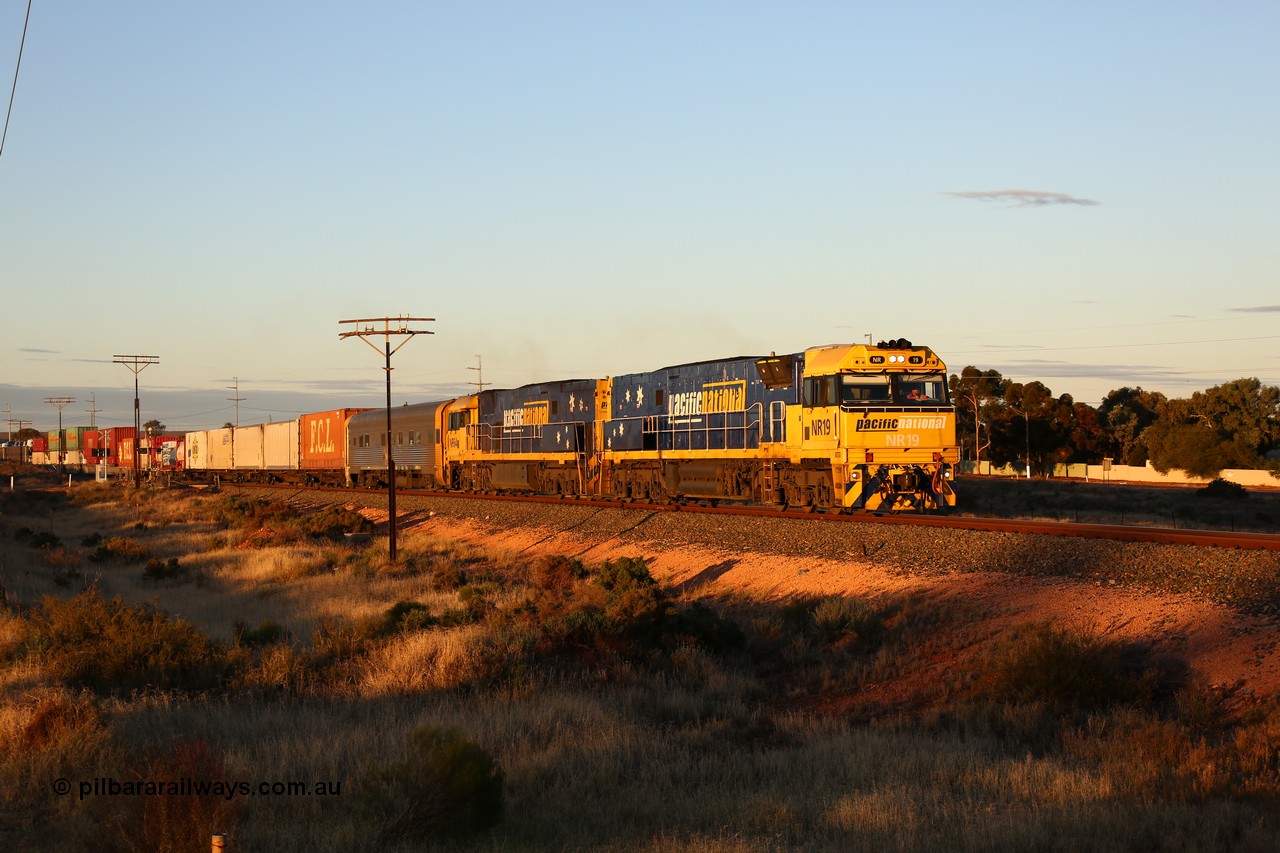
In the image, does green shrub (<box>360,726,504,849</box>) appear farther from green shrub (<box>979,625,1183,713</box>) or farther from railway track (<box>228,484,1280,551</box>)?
railway track (<box>228,484,1280,551</box>)

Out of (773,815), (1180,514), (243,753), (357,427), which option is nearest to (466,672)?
(243,753)

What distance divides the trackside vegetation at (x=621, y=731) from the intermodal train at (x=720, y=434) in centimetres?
631

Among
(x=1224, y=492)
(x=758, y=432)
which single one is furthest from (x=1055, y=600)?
(x=1224, y=492)

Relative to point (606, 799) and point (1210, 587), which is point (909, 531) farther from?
point (606, 799)

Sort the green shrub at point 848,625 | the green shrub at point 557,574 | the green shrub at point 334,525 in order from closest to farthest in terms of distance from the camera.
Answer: the green shrub at point 848,625 < the green shrub at point 557,574 < the green shrub at point 334,525

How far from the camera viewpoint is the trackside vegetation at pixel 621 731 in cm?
833

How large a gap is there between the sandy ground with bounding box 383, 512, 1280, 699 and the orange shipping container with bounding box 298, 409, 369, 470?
38091 millimetres

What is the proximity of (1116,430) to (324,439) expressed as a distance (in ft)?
212

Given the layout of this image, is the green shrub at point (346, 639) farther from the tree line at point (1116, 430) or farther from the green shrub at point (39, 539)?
the tree line at point (1116, 430)

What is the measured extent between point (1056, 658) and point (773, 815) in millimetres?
4827

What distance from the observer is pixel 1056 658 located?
12133 millimetres

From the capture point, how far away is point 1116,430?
94.1 metres

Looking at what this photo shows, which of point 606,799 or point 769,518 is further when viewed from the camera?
point 769,518

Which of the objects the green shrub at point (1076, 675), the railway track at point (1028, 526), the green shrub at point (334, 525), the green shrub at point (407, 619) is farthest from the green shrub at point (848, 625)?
the green shrub at point (334, 525)
